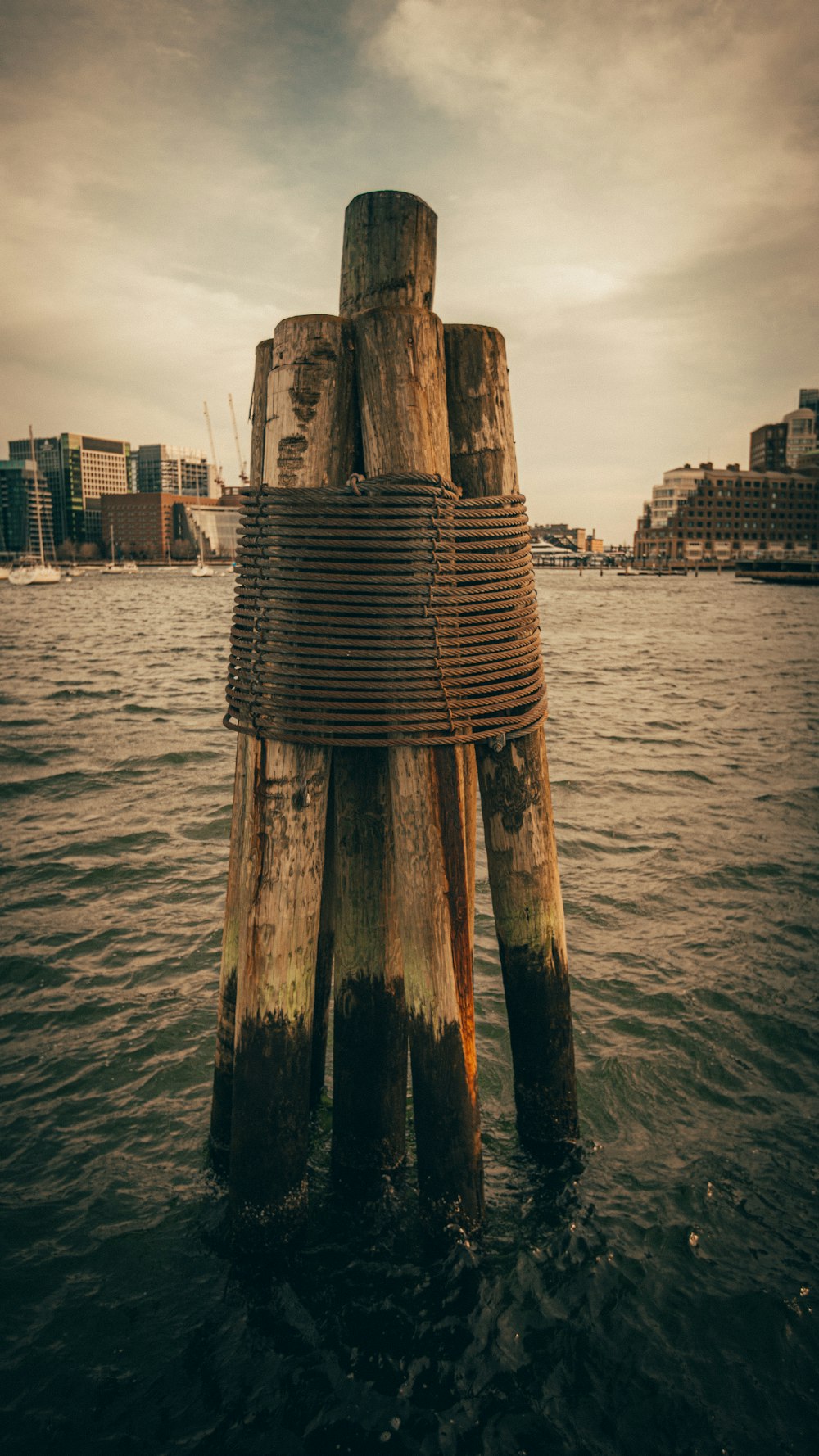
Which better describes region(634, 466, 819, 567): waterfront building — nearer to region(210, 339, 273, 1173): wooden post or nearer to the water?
the water

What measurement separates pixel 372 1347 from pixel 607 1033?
285 cm

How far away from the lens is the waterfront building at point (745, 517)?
176000mm

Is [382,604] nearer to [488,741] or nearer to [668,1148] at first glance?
[488,741]

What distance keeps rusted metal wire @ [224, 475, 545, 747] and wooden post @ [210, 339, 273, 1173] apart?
236 mm

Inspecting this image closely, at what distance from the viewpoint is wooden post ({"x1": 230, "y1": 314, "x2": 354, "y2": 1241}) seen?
312cm

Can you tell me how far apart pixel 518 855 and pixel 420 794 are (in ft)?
2.49

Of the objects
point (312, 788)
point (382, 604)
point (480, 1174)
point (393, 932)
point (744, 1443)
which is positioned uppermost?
point (382, 604)

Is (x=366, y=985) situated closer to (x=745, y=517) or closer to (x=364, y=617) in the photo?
(x=364, y=617)

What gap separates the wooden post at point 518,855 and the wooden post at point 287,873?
0.53 metres

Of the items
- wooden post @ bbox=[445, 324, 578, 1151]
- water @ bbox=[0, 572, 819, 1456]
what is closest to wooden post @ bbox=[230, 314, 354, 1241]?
wooden post @ bbox=[445, 324, 578, 1151]

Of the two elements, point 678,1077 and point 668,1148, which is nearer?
point 668,1148

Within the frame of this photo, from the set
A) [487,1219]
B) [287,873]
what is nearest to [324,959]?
[287,873]

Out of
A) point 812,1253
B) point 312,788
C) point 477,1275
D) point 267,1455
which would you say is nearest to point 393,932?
point 312,788

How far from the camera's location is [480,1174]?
132 inches
